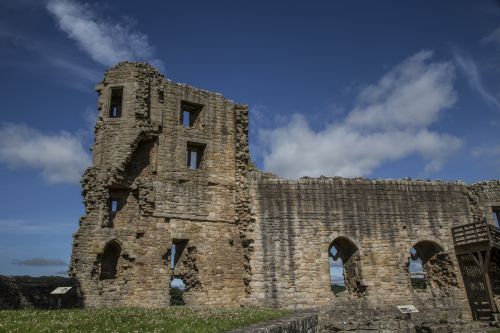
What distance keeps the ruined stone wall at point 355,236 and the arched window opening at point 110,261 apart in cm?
567

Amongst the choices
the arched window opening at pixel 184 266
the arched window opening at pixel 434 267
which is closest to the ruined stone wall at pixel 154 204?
the arched window opening at pixel 184 266

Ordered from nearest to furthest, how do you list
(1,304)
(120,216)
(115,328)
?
(115,328) < (1,304) < (120,216)

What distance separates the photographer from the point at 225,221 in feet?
60.2

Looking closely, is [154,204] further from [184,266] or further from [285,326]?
[285,326]

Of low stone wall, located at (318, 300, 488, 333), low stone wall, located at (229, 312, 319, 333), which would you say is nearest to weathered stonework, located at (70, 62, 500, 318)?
low stone wall, located at (318, 300, 488, 333)

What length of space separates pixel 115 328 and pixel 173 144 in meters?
12.2

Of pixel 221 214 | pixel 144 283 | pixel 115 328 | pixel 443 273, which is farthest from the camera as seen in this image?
pixel 443 273

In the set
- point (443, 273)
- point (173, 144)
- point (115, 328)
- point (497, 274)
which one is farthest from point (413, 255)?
point (115, 328)

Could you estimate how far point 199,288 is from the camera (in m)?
16.8

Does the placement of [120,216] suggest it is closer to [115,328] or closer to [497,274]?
[115,328]

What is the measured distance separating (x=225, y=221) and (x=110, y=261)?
509 cm

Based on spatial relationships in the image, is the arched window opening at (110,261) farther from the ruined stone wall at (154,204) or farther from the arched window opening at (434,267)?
the arched window opening at (434,267)

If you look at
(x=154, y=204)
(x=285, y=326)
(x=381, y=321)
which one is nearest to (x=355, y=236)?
(x=381, y=321)

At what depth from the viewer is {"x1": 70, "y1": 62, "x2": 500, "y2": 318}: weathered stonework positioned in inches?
646
